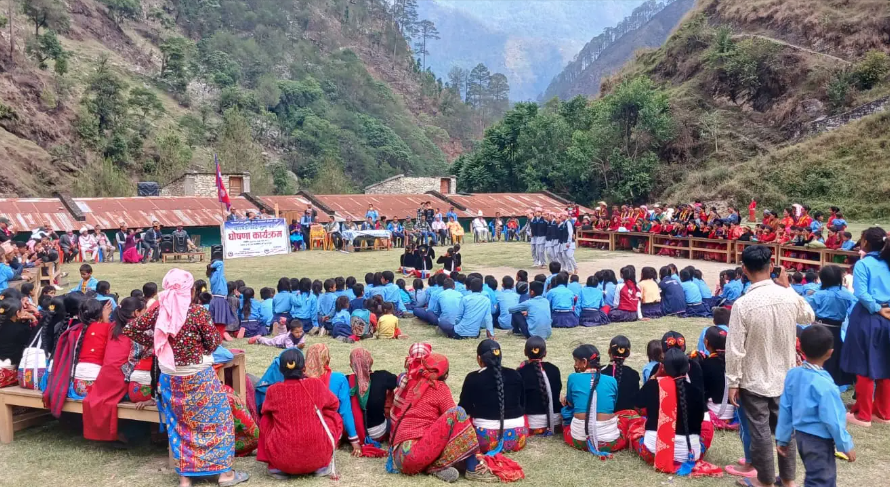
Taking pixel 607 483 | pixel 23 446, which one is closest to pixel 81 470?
pixel 23 446

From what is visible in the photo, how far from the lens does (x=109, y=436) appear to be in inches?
223

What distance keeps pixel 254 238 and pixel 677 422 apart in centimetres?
1918

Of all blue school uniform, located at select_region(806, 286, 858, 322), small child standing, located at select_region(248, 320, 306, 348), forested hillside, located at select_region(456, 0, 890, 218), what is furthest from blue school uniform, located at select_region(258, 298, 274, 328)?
forested hillside, located at select_region(456, 0, 890, 218)

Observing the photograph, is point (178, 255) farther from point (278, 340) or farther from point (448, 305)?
point (448, 305)

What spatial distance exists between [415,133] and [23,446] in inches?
3133

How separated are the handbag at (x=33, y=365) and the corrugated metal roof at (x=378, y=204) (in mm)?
22155

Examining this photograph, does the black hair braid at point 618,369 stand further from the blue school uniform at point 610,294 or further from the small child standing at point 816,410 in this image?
the blue school uniform at point 610,294

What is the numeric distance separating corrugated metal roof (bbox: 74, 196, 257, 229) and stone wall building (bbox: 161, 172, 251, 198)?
3048 mm

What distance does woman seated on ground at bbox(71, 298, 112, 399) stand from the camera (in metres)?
5.80

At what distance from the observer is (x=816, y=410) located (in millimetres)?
4164

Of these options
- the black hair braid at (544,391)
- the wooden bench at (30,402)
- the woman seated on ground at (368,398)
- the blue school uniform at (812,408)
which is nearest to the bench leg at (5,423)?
the wooden bench at (30,402)

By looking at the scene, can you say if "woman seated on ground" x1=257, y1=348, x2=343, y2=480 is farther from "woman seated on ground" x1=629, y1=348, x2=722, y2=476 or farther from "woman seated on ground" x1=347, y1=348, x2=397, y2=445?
"woman seated on ground" x1=629, y1=348, x2=722, y2=476

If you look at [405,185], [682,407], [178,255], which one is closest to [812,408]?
[682,407]

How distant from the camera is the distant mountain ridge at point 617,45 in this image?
149 metres
